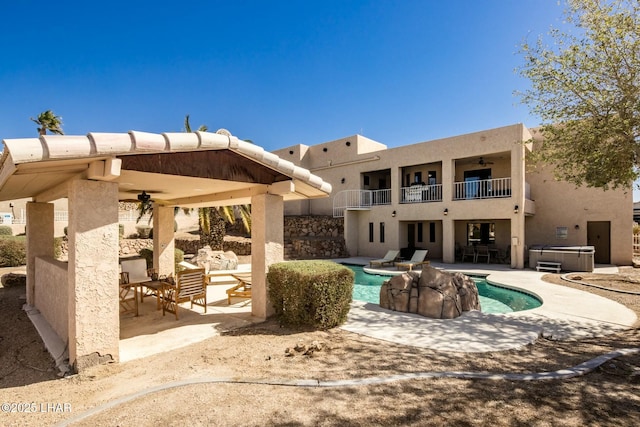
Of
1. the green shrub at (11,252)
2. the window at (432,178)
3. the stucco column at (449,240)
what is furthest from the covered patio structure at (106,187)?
the window at (432,178)

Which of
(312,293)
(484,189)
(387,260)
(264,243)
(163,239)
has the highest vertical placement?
(484,189)

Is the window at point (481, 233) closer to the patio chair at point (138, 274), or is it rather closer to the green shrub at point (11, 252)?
the patio chair at point (138, 274)

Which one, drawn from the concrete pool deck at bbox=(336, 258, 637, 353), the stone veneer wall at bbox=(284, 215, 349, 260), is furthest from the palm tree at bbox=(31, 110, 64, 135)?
the concrete pool deck at bbox=(336, 258, 637, 353)

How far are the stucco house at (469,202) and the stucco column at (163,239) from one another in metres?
12.6

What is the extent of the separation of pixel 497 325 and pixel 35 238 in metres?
11.6

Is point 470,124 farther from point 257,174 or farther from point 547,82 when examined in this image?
point 257,174

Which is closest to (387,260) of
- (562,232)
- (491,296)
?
(491,296)

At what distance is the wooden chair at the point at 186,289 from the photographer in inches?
283

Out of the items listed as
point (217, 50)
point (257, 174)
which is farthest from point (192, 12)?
point (257, 174)

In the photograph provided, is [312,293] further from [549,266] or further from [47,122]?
[47,122]

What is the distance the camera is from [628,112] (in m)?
6.88

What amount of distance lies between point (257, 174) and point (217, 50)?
40.0 ft

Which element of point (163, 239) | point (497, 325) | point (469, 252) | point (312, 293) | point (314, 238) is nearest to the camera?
point (312, 293)

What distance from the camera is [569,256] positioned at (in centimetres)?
1451
